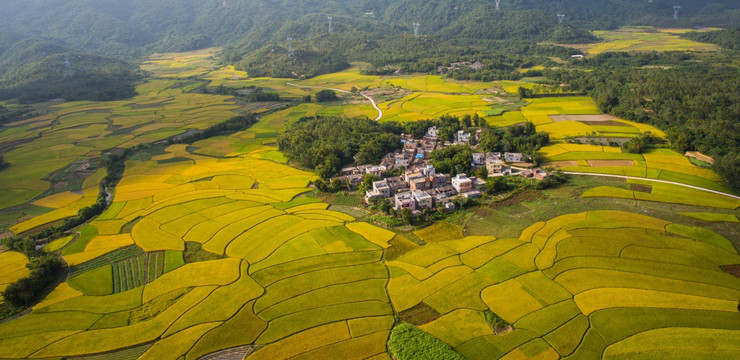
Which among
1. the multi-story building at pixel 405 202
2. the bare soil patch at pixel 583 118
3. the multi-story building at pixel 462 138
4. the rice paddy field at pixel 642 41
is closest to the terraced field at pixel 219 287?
the multi-story building at pixel 405 202

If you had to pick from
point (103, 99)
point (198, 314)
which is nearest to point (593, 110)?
point (198, 314)

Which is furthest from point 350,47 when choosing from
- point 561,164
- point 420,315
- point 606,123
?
point 420,315

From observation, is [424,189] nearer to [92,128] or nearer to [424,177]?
[424,177]

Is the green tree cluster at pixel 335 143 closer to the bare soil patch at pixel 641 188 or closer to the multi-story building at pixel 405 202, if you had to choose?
the multi-story building at pixel 405 202

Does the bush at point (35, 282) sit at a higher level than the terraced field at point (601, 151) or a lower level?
higher

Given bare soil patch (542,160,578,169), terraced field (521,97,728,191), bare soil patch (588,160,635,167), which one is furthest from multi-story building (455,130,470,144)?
bare soil patch (588,160,635,167)

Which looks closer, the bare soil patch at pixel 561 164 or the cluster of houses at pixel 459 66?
the bare soil patch at pixel 561 164

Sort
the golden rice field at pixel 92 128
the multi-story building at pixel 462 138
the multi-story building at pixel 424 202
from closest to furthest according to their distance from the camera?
the multi-story building at pixel 424 202
the golden rice field at pixel 92 128
the multi-story building at pixel 462 138
